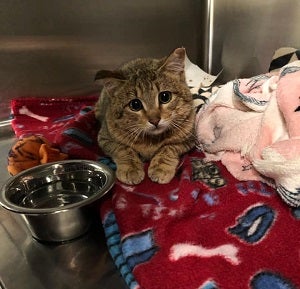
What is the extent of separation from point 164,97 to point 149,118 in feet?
0.31

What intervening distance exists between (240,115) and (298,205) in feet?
1.16

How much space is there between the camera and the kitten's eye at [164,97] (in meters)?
1.09

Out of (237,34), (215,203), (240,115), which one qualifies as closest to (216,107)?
(240,115)

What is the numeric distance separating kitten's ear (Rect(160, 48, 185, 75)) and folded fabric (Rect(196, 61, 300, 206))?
0.16 metres

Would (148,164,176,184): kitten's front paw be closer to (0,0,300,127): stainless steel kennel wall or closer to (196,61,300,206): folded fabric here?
(196,61,300,206): folded fabric

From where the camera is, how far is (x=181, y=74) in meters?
1.16

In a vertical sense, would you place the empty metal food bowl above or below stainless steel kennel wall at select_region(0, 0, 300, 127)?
below

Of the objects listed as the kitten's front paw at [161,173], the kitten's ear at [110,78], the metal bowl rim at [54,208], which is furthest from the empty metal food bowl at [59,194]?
the kitten's ear at [110,78]

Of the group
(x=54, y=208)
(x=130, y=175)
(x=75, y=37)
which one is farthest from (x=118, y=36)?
(x=54, y=208)

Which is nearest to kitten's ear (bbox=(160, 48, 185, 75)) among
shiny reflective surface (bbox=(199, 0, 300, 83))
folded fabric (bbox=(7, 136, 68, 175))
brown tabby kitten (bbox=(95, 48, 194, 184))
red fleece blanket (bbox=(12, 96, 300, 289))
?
brown tabby kitten (bbox=(95, 48, 194, 184))

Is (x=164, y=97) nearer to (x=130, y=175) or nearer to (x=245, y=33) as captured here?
(x=130, y=175)

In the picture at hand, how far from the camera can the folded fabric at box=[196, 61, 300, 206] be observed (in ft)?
2.68

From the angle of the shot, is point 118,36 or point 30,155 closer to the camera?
point 30,155

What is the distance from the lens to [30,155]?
1086 millimetres
